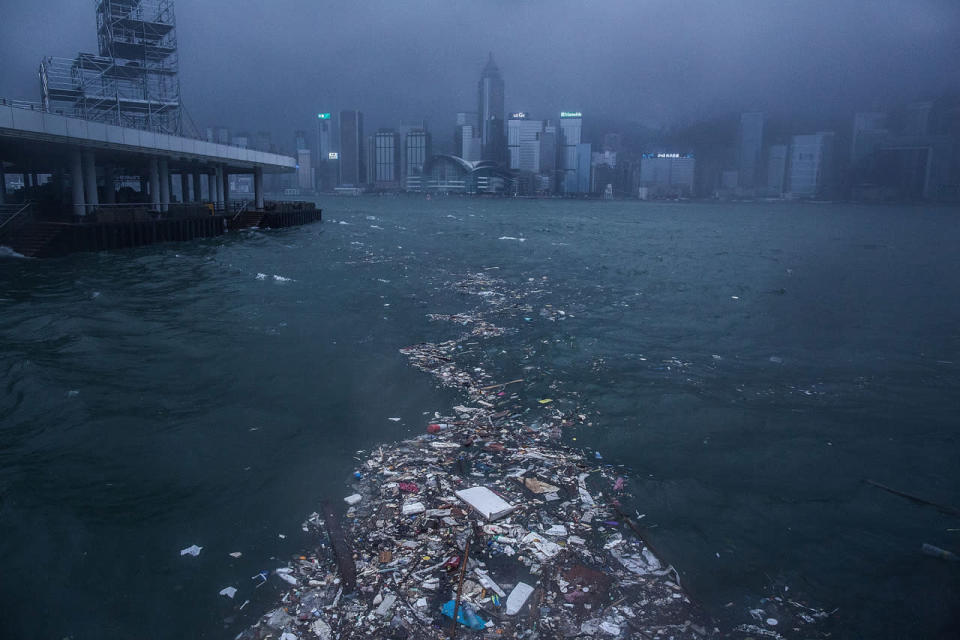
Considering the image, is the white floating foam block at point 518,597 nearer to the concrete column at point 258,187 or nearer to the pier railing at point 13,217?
the pier railing at point 13,217

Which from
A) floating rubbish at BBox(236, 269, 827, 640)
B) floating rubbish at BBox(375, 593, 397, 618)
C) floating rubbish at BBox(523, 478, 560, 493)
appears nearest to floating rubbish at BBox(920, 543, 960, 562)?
floating rubbish at BBox(236, 269, 827, 640)

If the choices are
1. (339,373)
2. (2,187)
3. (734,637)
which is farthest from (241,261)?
(734,637)

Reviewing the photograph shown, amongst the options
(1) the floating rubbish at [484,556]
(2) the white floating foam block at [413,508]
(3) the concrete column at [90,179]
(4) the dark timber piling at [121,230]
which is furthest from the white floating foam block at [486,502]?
(3) the concrete column at [90,179]

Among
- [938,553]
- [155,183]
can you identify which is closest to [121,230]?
[155,183]

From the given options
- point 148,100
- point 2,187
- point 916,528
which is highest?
point 148,100

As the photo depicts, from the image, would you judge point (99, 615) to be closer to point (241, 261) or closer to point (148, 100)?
point (241, 261)
